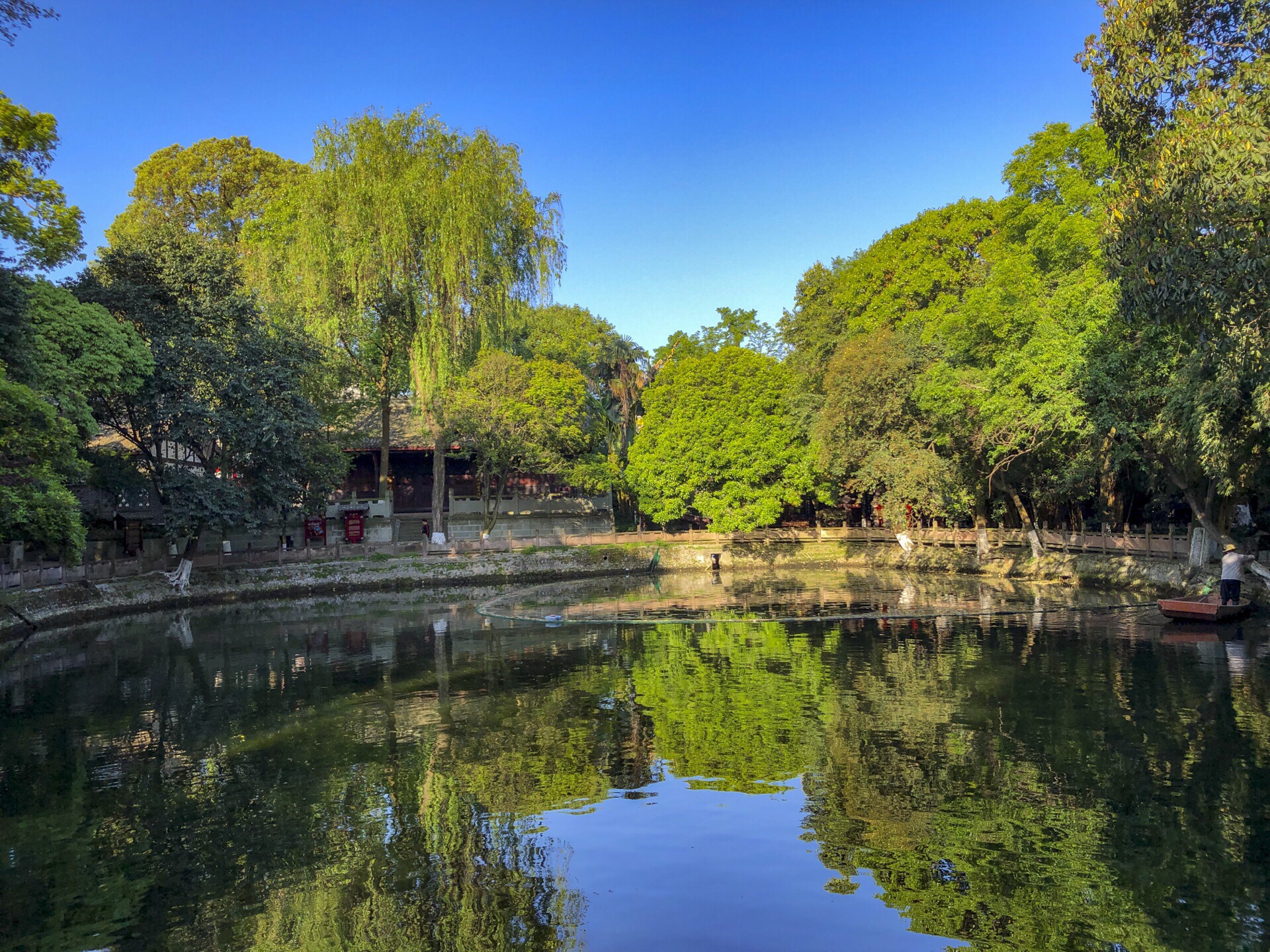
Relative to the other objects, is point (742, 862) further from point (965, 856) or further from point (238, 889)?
point (238, 889)

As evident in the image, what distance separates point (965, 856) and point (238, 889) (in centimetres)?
714

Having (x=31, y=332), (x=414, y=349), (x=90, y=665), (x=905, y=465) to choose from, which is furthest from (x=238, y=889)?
(x=905, y=465)

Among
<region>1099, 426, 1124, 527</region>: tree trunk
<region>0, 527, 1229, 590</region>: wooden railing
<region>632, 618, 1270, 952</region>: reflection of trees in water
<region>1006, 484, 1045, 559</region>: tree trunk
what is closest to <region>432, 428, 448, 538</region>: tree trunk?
<region>0, 527, 1229, 590</region>: wooden railing

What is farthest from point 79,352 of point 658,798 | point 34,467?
point 658,798

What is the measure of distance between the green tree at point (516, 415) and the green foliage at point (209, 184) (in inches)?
603

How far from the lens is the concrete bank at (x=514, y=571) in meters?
28.4

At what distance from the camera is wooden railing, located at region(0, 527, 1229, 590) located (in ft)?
96.9

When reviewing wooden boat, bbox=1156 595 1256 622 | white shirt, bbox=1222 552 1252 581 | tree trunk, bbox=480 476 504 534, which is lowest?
wooden boat, bbox=1156 595 1256 622

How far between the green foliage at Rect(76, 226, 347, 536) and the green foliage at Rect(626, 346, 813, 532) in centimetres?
1866

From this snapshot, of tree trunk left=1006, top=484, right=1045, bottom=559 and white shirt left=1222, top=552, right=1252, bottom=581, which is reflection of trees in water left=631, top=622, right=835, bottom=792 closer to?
white shirt left=1222, top=552, right=1252, bottom=581

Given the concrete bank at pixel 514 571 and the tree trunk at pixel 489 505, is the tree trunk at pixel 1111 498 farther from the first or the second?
the tree trunk at pixel 489 505

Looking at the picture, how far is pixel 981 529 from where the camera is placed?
40.6m

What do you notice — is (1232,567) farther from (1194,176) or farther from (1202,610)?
(1194,176)

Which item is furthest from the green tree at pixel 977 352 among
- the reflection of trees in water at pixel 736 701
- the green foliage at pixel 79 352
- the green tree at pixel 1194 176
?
the green foliage at pixel 79 352
